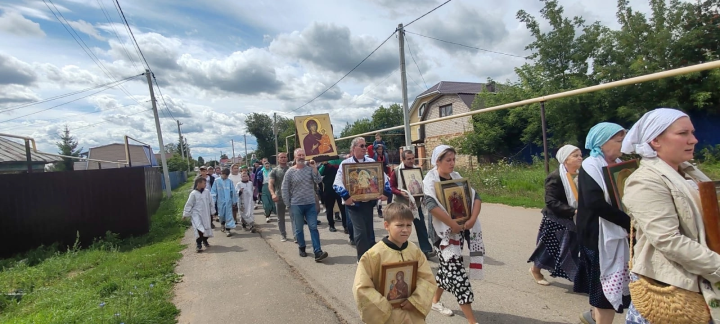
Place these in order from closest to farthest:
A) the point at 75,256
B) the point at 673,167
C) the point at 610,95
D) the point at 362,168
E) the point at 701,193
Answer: the point at 701,193, the point at 673,167, the point at 362,168, the point at 75,256, the point at 610,95

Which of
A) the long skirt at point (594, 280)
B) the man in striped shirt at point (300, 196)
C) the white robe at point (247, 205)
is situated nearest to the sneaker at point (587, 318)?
the long skirt at point (594, 280)

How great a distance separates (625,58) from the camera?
1481 centimetres

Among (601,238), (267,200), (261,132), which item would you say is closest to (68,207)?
(267,200)

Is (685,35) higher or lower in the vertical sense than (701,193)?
higher

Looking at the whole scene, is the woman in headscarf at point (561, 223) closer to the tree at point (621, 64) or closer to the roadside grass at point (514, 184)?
the roadside grass at point (514, 184)

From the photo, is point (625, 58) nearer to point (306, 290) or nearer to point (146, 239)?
point (306, 290)

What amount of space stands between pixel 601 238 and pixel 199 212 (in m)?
7.28

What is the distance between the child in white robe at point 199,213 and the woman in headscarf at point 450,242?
18.3 feet

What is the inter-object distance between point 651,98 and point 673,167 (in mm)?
14205

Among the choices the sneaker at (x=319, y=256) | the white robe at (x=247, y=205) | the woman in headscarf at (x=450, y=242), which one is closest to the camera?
the woman in headscarf at (x=450, y=242)

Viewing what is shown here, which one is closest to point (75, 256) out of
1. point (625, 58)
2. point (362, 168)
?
point (362, 168)

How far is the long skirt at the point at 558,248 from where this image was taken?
4.02 metres

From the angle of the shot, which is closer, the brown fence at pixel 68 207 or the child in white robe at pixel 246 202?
the brown fence at pixel 68 207

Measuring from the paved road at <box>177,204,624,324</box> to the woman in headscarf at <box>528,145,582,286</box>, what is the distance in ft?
0.98
